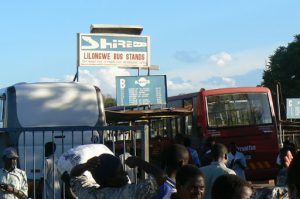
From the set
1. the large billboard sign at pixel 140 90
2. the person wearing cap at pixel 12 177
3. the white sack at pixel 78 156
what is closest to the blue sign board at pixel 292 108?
the large billboard sign at pixel 140 90

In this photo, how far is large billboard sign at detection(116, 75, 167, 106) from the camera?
24172mm

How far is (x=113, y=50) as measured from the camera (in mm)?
25906

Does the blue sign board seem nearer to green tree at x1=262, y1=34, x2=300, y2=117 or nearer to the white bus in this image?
the white bus

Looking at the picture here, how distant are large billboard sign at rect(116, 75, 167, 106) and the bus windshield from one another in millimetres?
4704

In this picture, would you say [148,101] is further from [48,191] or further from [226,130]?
[48,191]

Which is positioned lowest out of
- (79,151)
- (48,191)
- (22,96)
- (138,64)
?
(48,191)

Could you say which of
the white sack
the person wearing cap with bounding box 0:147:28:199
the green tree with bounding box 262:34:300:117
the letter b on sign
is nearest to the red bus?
the letter b on sign

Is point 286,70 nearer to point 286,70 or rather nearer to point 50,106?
point 286,70

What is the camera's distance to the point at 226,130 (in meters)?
19.4

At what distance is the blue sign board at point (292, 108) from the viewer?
2864 centimetres

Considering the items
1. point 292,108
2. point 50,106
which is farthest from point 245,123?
point 292,108

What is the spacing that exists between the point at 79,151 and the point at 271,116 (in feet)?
51.2

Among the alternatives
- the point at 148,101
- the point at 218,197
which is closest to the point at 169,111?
the point at 148,101

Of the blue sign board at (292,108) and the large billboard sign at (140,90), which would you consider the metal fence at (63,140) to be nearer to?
the large billboard sign at (140,90)
